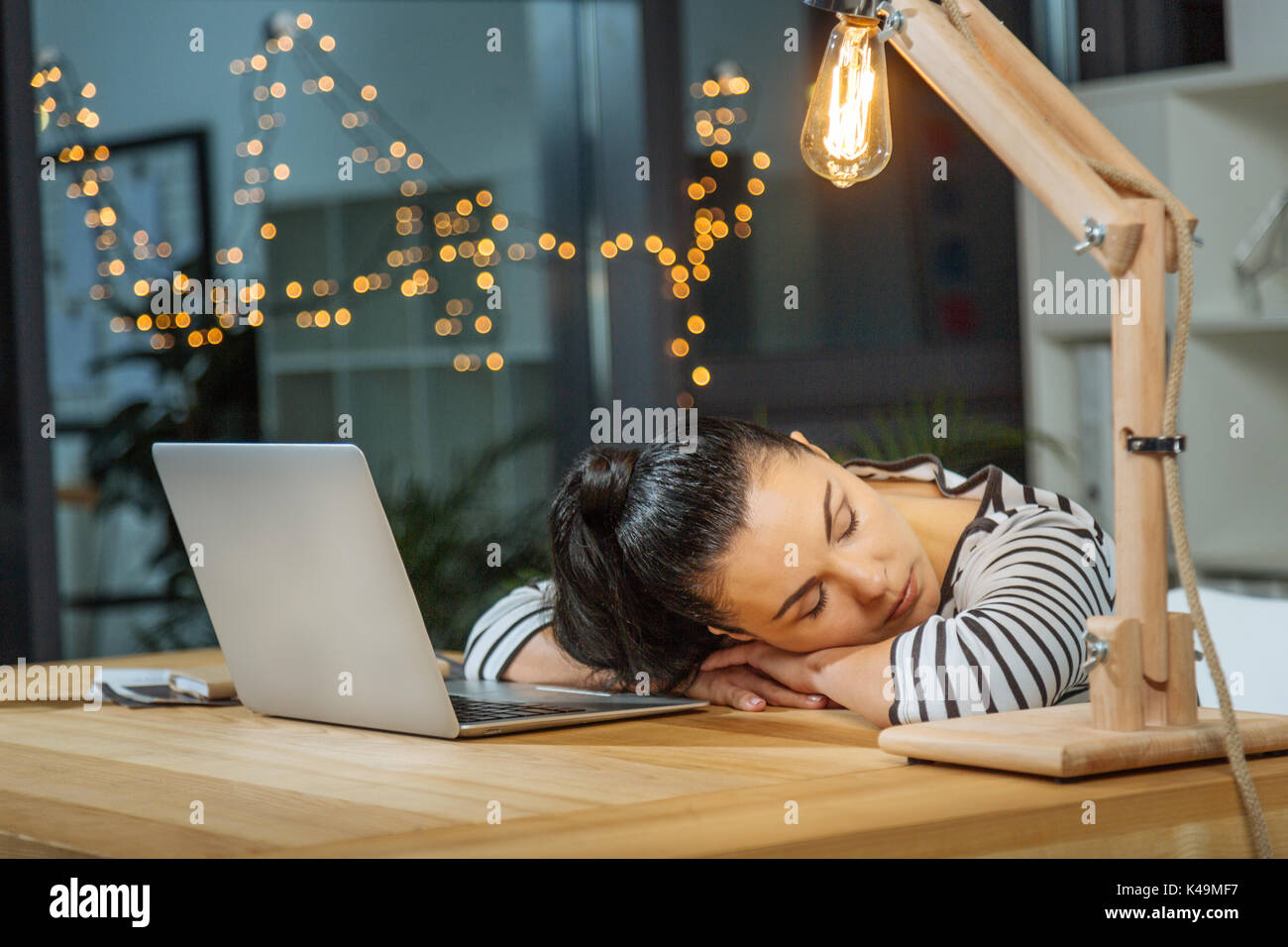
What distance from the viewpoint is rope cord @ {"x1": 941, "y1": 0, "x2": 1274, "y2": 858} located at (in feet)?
2.96

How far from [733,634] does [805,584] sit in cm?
11

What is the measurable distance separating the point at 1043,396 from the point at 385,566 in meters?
2.31

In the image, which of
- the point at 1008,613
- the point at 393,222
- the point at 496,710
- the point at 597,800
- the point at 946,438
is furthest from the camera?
the point at 946,438

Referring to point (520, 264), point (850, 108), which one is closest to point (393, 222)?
point (520, 264)

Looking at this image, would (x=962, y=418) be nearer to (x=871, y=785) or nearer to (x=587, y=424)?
(x=587, y=424)

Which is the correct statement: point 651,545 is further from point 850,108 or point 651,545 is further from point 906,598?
point 850,108

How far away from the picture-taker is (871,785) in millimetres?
952

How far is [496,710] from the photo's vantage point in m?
1.28

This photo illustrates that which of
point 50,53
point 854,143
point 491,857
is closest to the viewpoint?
point 491,857

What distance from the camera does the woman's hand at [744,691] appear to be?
1328 mm

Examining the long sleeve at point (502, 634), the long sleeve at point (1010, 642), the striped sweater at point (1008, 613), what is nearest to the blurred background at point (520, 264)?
the long sleeve at point (502, 634)

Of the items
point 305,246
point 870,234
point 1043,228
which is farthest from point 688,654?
point 870,234
